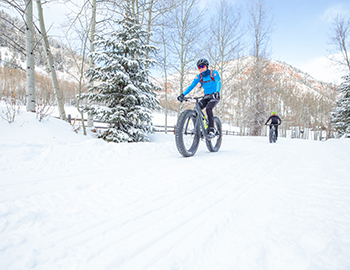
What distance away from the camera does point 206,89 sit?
13.5ft

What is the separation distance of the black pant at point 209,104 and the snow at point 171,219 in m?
2.04

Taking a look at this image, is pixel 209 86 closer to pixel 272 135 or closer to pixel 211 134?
pixel 211 134

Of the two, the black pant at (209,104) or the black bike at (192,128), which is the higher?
the black pant at (209,104)

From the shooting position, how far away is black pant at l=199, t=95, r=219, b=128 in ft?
13.1

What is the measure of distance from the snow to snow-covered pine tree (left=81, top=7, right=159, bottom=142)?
3970mm

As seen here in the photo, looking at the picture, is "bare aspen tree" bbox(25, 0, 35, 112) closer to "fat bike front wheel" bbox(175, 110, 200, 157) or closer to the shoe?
Answer: "fat bike front wheel" bbox(175, 110, 200, 157)

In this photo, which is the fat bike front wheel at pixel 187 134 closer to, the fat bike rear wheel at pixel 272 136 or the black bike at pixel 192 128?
the black bike at pixel 192 128

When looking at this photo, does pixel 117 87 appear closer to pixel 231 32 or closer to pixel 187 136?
pixel 187 136

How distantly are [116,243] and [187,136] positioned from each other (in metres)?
2.96

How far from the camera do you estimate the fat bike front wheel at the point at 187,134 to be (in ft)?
11.2

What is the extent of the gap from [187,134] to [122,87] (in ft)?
13.1

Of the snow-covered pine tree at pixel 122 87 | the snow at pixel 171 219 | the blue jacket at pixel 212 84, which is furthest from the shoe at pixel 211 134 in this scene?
the snow-covered pine tree at pixel 122 87

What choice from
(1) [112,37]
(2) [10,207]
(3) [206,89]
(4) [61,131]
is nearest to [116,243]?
(2) [10,207]

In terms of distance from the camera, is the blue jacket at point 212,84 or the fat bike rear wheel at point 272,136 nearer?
the blue jacket at point 212,84
